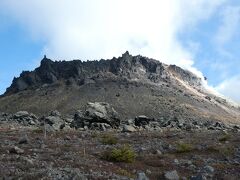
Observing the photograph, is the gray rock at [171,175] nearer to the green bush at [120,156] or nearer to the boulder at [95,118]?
the green bush at [120,156]

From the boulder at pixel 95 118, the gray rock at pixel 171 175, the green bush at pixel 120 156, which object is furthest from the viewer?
the boulder at pixel 95 118

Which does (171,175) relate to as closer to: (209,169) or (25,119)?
(209,169)

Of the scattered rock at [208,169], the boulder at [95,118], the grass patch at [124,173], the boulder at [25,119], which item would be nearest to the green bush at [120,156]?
the grass patch at [124,173]

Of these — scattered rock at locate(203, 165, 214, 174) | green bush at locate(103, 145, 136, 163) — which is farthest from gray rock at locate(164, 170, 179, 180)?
green bush at locate(103, 145, 136, 163)

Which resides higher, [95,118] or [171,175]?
[95,118]

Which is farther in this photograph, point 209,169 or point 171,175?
point 209,169

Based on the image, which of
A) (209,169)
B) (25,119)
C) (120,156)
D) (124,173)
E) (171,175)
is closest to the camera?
(124,173)

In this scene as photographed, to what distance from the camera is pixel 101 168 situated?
998 inches

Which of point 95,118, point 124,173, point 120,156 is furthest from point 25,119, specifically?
point 124,173

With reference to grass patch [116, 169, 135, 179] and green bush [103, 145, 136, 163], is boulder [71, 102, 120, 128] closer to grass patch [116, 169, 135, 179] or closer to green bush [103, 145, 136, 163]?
green bush [103, 145, 136, 163]

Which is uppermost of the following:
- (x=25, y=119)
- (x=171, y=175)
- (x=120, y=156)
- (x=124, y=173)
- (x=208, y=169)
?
(x=25, y=119)

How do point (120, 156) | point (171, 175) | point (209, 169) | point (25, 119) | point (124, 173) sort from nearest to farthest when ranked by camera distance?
point (124, 173), point (171, 175), point (209, 169), point (120, 156), point (25, 119)

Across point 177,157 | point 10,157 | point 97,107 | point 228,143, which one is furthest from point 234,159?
point 97,107

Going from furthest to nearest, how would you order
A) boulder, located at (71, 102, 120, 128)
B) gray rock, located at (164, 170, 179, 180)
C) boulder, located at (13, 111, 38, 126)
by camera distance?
boulder, located at (13, 111, 38, 126) → boulder, located at (71, 102, 120, 128) → gray rock, located at (164, 170, 179, 180)
